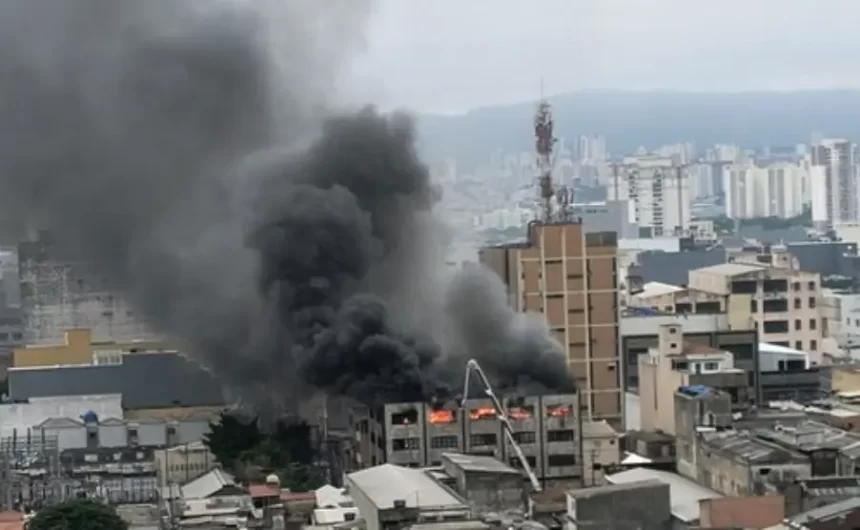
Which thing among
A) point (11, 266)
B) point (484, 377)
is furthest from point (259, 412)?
point (11, 266)

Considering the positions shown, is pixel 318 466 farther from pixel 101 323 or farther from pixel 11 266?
pixel 11 266

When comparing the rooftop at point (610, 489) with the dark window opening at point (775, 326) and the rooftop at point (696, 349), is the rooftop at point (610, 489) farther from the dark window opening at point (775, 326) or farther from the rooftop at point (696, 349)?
the dark window opening at point (775, 326)

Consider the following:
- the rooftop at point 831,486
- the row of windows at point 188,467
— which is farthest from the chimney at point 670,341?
the rooftop at point 831,486

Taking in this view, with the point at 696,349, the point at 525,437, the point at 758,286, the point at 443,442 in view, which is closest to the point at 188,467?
the point at 443,442

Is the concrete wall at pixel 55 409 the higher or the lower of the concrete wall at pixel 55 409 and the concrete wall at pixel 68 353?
the lower

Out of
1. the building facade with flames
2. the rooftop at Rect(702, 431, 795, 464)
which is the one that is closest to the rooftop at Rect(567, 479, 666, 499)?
the rooftop at Rect(702, 431, 795, 464)
